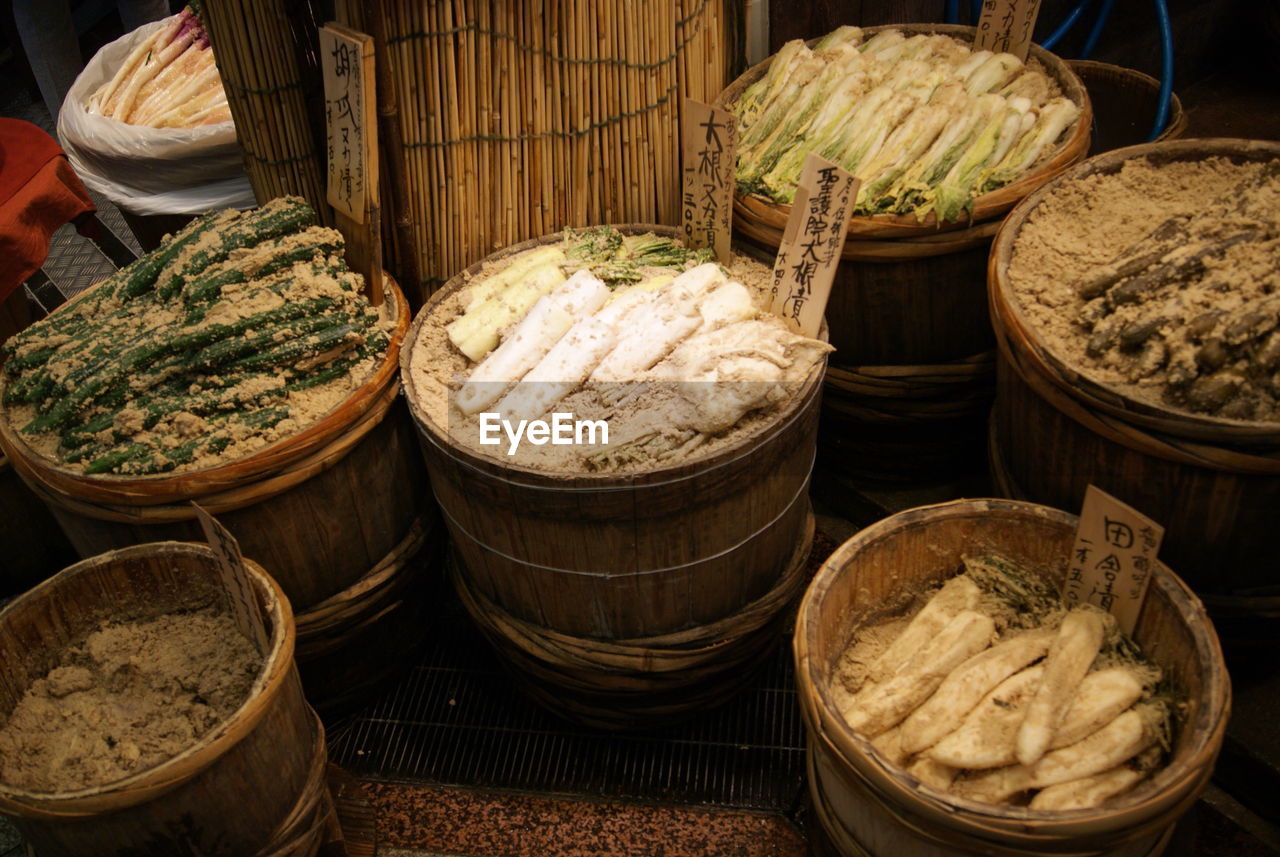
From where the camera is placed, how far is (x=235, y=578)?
272 cm

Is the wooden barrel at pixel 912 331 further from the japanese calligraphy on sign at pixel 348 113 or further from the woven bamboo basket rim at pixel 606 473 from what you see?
the japanese calligraphy on sign at pixel 348 113

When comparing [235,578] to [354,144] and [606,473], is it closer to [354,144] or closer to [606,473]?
[606,473]

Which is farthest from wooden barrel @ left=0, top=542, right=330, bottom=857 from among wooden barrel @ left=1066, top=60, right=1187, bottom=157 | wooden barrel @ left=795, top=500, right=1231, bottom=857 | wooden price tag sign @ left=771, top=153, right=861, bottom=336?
wooden barrel @ left=1066, top=60, right=1187, bottom=157

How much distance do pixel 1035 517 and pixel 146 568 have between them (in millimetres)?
2623

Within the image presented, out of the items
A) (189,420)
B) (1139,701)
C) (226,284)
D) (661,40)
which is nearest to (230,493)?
(189,420)

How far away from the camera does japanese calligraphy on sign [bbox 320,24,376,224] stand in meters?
3.07

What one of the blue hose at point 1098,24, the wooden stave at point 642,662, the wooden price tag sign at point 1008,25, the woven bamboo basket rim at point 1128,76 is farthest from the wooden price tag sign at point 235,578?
the blue hose at point 1098,24

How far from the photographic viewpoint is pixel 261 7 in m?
3.35

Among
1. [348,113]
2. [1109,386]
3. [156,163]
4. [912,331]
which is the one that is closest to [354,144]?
[348,113]

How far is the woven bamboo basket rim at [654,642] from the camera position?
3.12 metres

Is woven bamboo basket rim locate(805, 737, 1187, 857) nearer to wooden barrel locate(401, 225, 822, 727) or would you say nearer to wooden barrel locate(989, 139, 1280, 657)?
wooden barrel locate(401, 225, 822, 727)

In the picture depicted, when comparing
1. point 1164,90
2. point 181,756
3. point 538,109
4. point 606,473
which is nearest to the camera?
point 181,756

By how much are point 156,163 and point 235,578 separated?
2976 mm

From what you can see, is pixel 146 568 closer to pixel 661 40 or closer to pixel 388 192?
pixel 388 192
